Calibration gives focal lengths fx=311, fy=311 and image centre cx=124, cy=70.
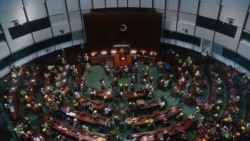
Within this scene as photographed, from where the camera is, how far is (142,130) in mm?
32188

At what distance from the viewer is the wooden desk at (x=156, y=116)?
105ft

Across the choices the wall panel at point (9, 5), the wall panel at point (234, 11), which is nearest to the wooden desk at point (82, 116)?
the wall panel at point (9, 5)

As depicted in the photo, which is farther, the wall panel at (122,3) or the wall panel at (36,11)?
the wall panel at (122,3)

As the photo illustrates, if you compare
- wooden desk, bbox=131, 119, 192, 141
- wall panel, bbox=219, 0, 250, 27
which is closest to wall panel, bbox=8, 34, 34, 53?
wooden desk, bbox=131, 119, 192, 141

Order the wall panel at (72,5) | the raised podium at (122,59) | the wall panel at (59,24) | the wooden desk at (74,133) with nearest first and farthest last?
1. the wooden desk at (74,133)
2. the wall panel at (72,5)
3. the wall panel at (59,24)
4. the raised podium at (122,59)

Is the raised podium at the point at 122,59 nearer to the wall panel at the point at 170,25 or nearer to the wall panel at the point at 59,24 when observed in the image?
the wall panel at the point at 170,25

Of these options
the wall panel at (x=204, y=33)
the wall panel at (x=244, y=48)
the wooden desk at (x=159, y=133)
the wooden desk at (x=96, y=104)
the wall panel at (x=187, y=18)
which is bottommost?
the wooden desk at (x=159, y=133)

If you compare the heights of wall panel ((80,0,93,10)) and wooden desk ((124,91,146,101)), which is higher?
wall panel ((80,0,93,10))

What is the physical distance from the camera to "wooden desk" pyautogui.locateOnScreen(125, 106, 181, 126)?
31.9m

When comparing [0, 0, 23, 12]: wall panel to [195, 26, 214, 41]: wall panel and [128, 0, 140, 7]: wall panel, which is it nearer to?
[128, 0, 140, 7]: wall panel

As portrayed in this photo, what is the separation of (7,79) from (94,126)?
13.2 meters

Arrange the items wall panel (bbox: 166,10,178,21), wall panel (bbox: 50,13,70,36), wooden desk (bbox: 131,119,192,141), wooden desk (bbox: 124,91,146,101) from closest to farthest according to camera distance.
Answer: wooden desk (bbox: 131,119,192,141) → wooden desk (bbox: 124,91,146,101) → wall panel (bbox: 166,10,178,21) → wall panel (bbox: 50,13,70,36)

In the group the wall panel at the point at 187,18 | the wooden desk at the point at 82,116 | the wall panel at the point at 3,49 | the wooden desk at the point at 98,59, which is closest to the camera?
the wooden desk at the point at 82,116

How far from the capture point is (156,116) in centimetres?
3241
